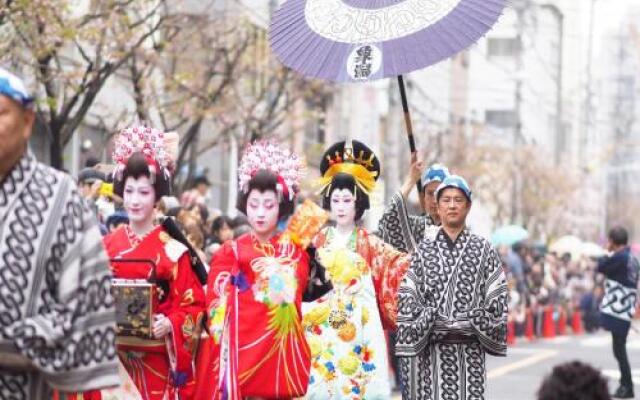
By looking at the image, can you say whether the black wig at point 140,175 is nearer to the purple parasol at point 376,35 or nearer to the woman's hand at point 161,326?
the woman's hand at point 161,326

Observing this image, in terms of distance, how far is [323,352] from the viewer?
1020cm

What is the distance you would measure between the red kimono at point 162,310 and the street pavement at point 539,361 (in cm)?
401

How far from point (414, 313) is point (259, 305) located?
1.04m

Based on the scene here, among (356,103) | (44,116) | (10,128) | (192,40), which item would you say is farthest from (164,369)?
(356,103)

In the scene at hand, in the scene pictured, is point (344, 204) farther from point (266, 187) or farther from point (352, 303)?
point (266, 187)

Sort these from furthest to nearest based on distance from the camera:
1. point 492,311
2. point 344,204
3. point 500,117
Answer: point 500,117 < point 344,204 < point 492,311

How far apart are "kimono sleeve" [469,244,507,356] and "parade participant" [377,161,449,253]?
1.27 metres

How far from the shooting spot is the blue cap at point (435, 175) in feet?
35.5

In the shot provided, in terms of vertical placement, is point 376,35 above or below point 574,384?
above

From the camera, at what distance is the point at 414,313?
9.51 meters

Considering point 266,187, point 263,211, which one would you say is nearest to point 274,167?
point 266,187

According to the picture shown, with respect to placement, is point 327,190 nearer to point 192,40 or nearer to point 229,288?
point 229,288

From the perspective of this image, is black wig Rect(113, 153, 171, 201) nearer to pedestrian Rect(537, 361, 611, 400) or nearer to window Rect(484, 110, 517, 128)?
pedestrian Rect(537, 361, 611, 400)

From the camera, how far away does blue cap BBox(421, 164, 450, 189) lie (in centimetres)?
1082
